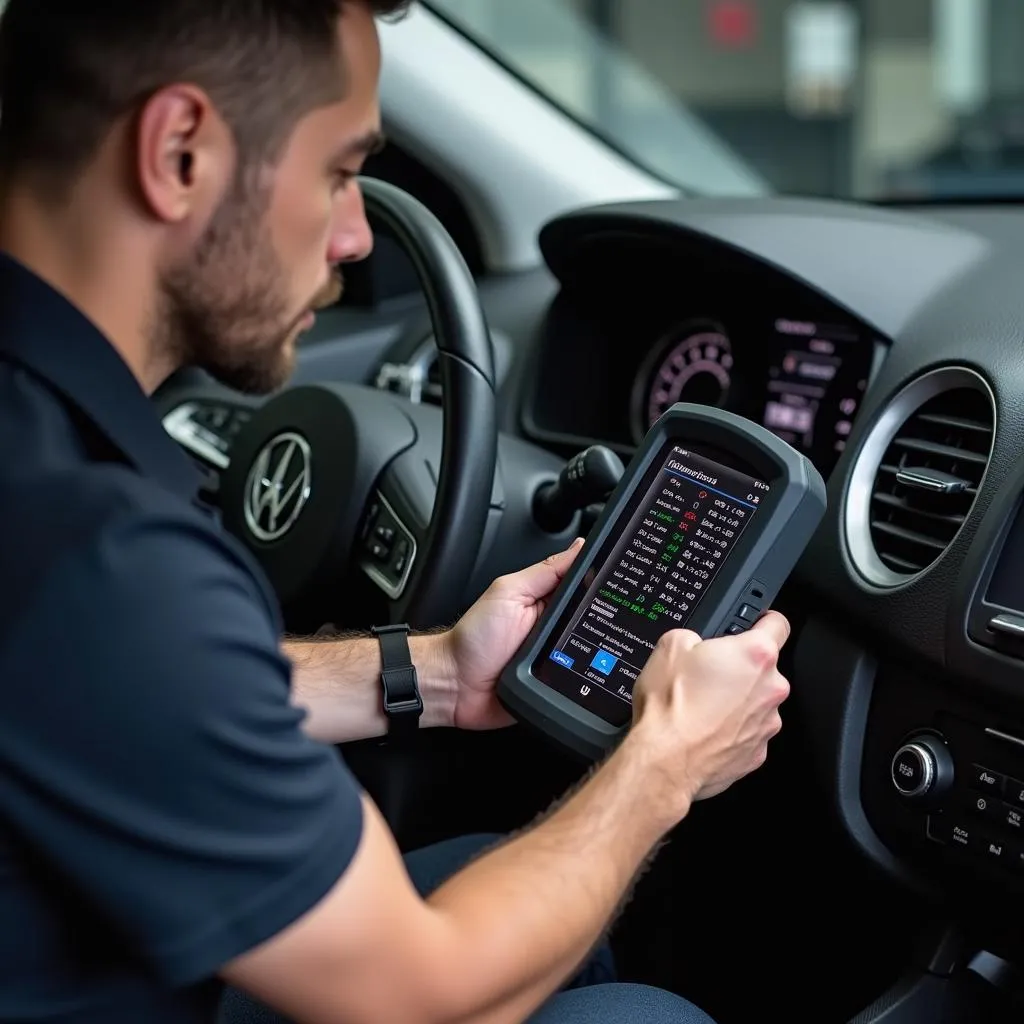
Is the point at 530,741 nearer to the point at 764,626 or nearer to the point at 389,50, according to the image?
the point at 764,626

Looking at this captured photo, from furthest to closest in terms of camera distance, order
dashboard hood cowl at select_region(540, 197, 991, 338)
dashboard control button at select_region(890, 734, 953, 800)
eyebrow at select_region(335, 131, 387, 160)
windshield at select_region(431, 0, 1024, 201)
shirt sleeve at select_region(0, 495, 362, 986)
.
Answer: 1. windshield at select_region(431, 0, 1024, 201)
2. dashboard hood cowl at select_region(540, 197, 991, 338)
3. dashboard control button at select_region(890, 734, 953, 800)
4. eyebrow at select_region(335, 131, 387, 160)
5. shirt sleeve at select_region(0, 495, 362, 986)

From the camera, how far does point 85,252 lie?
0.89 meters

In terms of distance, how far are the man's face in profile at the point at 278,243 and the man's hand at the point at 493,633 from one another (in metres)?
0.34

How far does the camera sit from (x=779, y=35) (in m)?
9.03

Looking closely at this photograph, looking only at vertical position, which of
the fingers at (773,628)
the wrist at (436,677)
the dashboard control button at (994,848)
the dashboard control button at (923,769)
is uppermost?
the fingers at (773,628)

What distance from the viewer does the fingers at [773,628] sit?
1.10 m

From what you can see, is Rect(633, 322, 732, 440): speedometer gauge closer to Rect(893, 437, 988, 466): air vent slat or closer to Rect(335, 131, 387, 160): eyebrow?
Rect(893, 437, 988, 466): air vent slat

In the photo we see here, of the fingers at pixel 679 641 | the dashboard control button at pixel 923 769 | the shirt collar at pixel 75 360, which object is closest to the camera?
the shirt collar at pixel 75 360

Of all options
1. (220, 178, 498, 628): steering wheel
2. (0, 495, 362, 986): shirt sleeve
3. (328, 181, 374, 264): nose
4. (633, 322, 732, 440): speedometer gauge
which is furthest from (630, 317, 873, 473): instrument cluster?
(0, 495, 362, 986): shirt sleeve

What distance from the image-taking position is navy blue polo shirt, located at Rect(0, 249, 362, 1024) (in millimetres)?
742

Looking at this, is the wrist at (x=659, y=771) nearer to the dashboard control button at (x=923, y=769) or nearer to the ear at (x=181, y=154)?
the dashboard control button at (x=923, y=769)

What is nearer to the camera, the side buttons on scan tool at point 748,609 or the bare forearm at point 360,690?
the side buttons on scan tool at point 748,609

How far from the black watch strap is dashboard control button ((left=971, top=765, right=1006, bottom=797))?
46cm

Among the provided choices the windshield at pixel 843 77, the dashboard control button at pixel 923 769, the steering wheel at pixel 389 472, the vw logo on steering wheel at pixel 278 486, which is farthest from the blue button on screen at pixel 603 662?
the windshield at pixel 843 77
